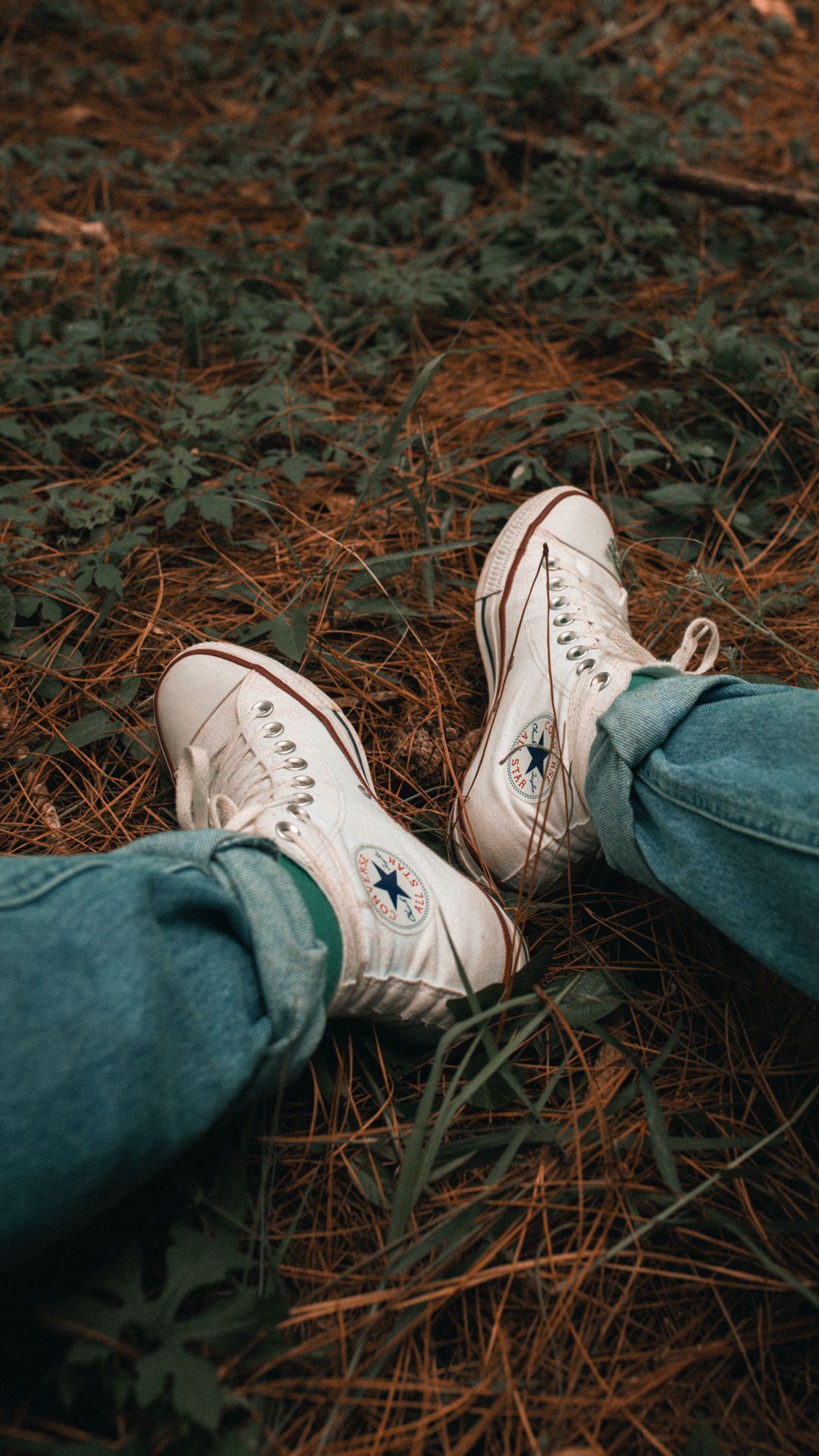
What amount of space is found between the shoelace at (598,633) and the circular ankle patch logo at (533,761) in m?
0.11

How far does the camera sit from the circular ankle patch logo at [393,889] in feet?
3.55

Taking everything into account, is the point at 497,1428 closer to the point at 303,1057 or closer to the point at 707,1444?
the point at 707,1444

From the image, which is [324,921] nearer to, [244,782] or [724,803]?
[244,782]

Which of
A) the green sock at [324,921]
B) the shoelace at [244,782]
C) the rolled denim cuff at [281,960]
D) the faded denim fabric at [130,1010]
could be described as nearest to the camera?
the faded denim fabric at [130,1010]

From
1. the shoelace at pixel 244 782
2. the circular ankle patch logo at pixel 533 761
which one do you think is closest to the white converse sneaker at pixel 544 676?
the circular ankle patch logo at pixel 533 761

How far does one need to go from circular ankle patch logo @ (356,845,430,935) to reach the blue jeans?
15 centimetres

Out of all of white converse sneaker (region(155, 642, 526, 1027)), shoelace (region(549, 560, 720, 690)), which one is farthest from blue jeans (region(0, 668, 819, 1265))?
shoelace (region(549, 560, 720, 690))

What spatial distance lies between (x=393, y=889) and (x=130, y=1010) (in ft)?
1.37

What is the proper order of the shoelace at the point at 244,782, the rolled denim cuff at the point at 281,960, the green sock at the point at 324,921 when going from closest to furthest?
the rolled denim cuff at the point at 281,960, the green sock at the point at 324,921, the shoelace at the point at 244,782

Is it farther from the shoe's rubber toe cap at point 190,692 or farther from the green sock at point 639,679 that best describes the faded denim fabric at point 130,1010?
the green sock at point 639,679

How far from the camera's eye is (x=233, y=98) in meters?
2.83

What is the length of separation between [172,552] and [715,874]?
3.83 ft

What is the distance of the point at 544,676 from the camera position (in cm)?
141

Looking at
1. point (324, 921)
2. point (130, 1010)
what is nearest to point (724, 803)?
point (324, 921)
